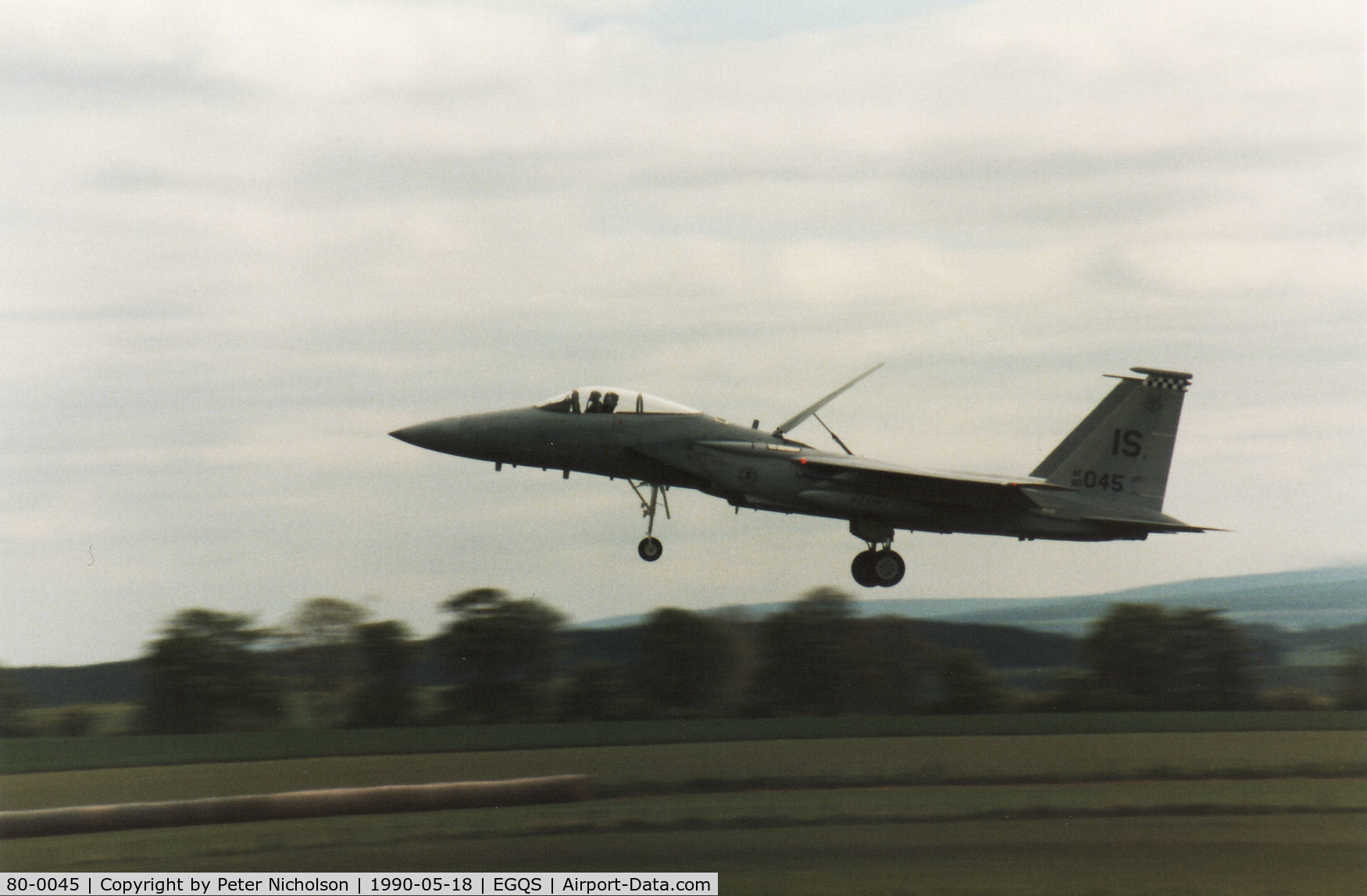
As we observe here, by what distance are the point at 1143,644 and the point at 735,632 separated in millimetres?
24552

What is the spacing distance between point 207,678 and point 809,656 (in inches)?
1349

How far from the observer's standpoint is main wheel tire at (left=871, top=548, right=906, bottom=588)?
31.3 meters

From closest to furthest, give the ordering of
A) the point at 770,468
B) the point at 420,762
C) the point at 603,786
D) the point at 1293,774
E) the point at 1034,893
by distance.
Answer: the point at 1034,893, the point at 770,468, the point at 603,786, the point at 1293,774, the point at 420,762

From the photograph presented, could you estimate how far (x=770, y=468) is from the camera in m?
Result: 30.8

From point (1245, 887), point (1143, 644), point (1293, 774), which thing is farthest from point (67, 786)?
point (1143, 644)

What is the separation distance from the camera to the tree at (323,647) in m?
79.2

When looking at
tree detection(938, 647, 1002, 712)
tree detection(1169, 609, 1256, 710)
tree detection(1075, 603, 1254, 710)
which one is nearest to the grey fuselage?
tree detection(938, 647, 1002, 712)

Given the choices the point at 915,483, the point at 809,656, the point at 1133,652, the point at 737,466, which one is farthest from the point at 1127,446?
the point at 1133,652

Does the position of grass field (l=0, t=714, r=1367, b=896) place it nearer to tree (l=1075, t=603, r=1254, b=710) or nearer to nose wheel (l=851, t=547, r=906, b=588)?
nose wheel (l=851, t=547, r=906, b=588)

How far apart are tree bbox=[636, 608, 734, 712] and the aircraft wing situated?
1828 inches

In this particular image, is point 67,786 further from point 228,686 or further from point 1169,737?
point 1169,737

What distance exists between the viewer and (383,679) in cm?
7812
